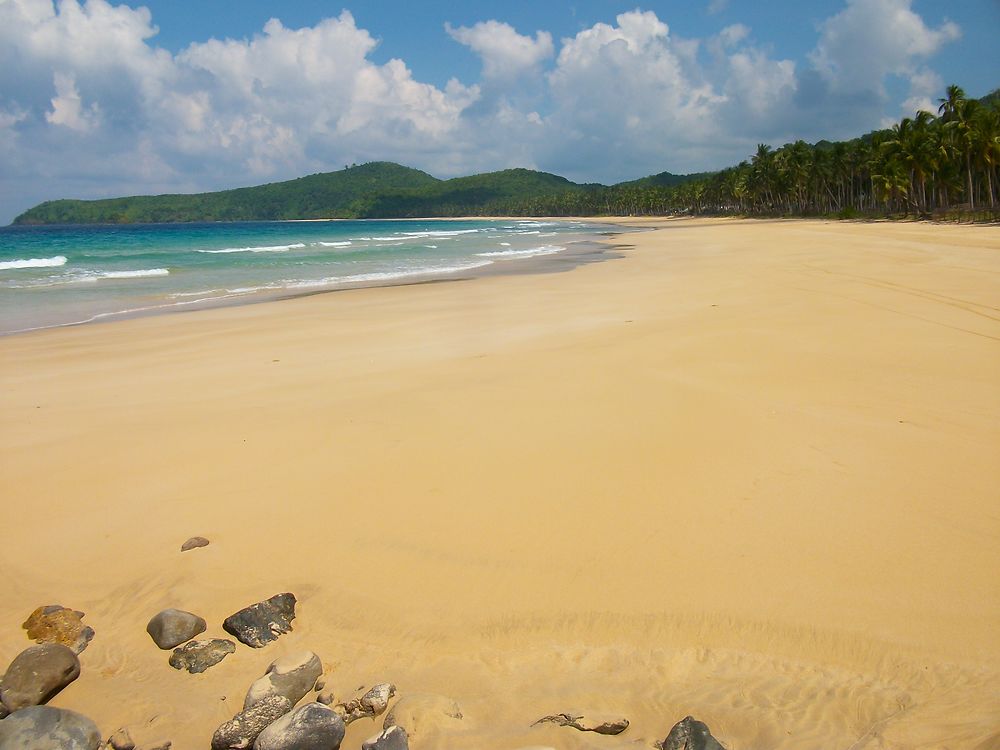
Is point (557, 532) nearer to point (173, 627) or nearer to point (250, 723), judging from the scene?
point (250, 723)

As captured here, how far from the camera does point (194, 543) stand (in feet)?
13.7

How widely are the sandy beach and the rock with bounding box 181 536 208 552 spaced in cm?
13

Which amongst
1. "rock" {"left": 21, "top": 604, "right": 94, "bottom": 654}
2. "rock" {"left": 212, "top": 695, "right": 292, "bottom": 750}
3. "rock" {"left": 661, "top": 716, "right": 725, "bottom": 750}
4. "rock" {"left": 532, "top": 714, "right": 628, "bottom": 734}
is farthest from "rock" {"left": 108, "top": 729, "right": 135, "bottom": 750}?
"rock" {"left": 661, "top": 716, "right": 725, "bottom": 750}

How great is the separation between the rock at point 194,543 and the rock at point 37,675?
3.33ft

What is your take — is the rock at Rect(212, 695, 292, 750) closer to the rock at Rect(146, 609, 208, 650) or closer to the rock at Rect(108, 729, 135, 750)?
the rock at Rect(108, 729, 135, 750)

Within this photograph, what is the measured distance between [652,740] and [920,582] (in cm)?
180

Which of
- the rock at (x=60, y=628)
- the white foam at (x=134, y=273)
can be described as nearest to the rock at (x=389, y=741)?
the rock at (x=60, y=628)

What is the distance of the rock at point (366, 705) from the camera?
2.76 metres

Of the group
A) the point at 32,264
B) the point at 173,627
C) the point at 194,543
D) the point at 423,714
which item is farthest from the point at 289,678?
the point at 32,264

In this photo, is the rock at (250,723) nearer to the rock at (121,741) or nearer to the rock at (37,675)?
the rock at (121,741)

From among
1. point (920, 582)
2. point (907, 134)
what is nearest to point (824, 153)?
point (907, 134)

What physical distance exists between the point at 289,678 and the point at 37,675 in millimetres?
1200

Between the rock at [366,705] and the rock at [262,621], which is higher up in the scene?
the rock at [262,621]

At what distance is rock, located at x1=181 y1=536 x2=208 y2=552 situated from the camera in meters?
4.15
